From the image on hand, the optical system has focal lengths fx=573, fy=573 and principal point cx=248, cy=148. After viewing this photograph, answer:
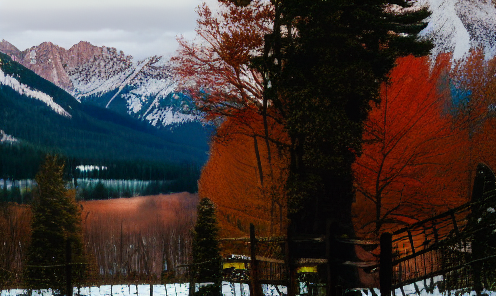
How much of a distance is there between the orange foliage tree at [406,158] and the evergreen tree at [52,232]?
17887 millimetres

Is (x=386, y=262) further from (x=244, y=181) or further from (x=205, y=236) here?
(x=244, y=181)

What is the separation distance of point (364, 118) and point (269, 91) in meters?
3.14

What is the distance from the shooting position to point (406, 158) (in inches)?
859

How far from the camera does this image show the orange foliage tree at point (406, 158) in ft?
71.2

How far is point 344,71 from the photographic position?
659 inches

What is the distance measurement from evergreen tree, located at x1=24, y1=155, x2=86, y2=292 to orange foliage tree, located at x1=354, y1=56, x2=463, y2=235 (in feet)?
58.7

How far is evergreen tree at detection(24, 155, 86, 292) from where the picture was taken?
3291 cm

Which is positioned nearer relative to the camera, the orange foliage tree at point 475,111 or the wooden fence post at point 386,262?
the wooden fence post at point 386,262

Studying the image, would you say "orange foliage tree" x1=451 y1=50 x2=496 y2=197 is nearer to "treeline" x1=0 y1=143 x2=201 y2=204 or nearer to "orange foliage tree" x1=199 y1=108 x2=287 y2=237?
"orange foliage tree" x1=199 y1=108 x2=287 y2=237

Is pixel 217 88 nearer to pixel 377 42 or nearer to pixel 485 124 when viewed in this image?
pixel 377 42

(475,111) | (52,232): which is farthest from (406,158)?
(52,232)

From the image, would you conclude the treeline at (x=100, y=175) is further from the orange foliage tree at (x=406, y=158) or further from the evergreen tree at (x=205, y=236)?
the orange foliage tree at (x=406, y=158)

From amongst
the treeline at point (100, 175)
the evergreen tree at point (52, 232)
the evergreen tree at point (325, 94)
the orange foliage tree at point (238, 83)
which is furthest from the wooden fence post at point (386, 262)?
the treeline at point (100, 175)

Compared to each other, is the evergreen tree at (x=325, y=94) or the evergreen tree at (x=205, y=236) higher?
the evergreen tree at (x=325, y=94)
